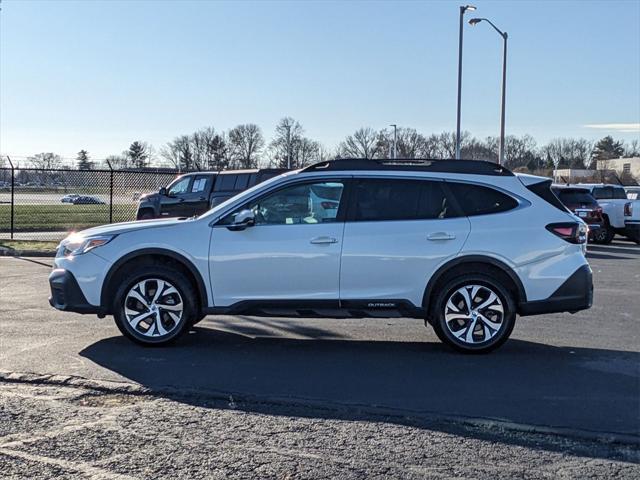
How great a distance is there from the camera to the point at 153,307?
7.07m

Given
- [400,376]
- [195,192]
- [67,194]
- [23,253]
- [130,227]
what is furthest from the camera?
[67,194]

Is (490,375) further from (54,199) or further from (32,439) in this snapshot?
(54,199)

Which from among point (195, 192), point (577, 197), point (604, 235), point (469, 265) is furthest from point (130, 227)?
point (604, 235)

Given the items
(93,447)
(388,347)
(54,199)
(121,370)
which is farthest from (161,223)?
(54,199)

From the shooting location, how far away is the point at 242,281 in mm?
6953

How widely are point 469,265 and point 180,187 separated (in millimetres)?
14378

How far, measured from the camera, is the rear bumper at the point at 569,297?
6.88 metres

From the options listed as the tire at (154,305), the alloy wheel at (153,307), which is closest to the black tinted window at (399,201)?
the tire at (154,305)

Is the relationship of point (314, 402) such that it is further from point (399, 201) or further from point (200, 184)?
point (200, 184)

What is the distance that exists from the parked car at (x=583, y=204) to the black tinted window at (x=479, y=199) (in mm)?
14598

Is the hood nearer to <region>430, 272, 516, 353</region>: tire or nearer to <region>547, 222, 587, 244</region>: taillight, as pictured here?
<region>430, 272, 516, 353</region>: tire

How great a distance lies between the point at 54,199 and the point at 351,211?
23.2m

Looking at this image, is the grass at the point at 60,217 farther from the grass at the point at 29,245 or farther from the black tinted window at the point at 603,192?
the black tinted window at the point at 603,192

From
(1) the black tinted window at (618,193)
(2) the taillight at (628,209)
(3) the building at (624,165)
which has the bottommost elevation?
(2) the taillight at (628,209)
